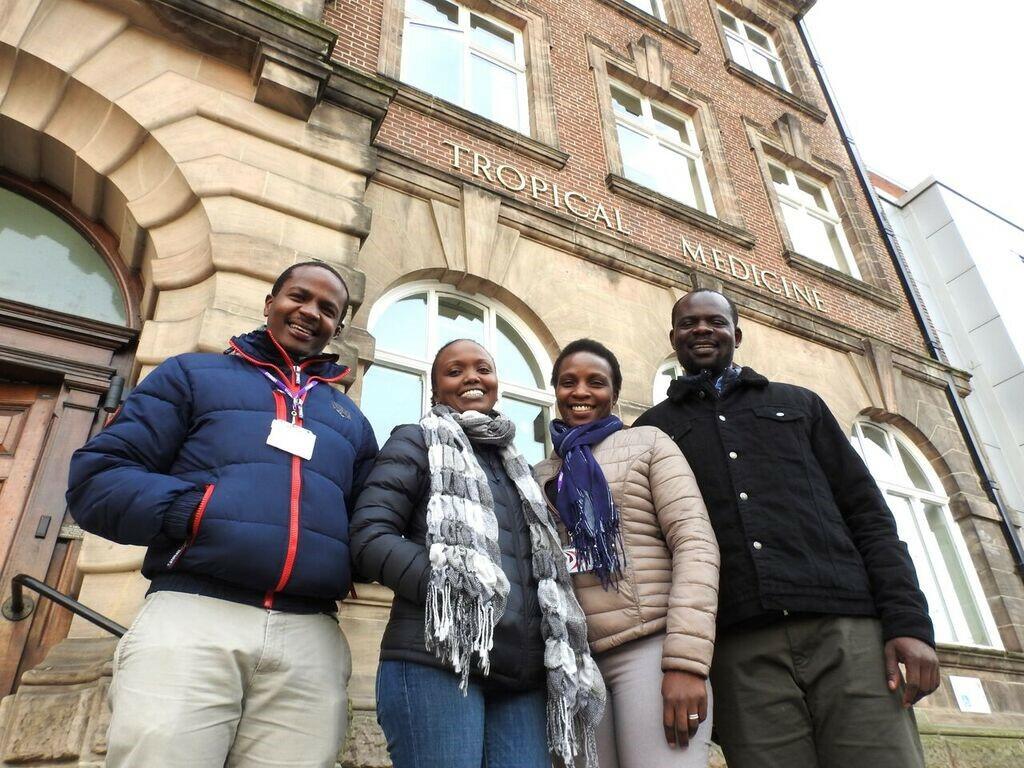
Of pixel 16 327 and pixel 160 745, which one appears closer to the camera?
pixel 160 745

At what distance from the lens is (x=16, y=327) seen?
13.8 ft

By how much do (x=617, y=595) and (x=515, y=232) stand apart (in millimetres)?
4688

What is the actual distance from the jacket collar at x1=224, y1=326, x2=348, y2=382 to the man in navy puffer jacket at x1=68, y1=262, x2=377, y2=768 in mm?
140

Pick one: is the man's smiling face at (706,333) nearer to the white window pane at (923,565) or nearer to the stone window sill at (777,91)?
the white window pane at (923,565)

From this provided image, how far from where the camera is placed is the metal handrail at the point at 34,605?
309cm

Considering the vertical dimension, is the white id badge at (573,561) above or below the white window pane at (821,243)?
below

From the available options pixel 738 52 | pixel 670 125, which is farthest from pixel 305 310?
pixel 738 52

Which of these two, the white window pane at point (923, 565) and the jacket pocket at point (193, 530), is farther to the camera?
the white window pane at point (923, 565)

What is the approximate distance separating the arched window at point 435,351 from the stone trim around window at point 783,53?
289 inches

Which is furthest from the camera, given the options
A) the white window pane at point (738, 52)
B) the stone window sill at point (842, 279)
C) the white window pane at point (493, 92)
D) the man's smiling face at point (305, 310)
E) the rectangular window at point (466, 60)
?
the white window pane at point (738, 52)

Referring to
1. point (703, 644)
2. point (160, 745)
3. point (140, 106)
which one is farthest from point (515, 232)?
point (160, 745)

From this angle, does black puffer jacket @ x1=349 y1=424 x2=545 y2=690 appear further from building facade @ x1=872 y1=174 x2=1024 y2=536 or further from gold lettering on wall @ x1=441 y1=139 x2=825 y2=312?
building facade @ x1=872 y1=174 x2=1024 y2=536

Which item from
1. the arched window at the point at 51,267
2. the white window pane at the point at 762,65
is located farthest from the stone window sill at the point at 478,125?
the white window pane at the point at 762,65

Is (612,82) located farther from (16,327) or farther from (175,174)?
(16,327)
